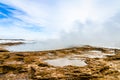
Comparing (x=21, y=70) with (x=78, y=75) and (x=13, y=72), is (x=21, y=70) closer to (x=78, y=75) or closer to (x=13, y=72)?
(x=13, y=72)

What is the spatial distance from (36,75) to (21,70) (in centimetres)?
569

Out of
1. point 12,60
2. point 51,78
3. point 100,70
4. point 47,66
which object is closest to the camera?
point 51,78

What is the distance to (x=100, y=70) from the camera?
37406mm

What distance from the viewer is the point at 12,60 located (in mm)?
47594

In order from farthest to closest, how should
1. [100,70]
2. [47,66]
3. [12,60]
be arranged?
[12,60] < [47,66] < [100,70]

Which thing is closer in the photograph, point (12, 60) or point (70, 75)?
point (70, 75)

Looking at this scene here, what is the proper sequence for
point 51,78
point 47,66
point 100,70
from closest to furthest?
point 51,78 → point 100,70 → point 47,66

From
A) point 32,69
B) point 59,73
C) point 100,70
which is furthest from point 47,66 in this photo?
point 100,70

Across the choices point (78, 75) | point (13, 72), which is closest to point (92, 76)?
point (78, 75)

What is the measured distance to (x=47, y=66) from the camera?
39.9 metres

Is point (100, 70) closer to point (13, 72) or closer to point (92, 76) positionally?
point (92, 76)

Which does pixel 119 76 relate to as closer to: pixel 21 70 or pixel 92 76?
pixel 92 76

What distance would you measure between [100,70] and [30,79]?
11.5 m

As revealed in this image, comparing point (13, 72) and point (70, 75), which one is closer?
point (70, 75)
